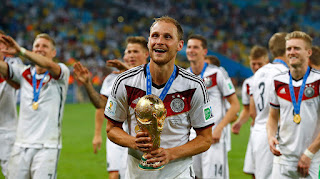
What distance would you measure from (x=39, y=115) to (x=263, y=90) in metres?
2.94

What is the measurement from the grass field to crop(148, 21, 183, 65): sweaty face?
524cm

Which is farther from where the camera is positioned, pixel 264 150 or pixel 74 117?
pixel 74 117

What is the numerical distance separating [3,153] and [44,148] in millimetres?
1621

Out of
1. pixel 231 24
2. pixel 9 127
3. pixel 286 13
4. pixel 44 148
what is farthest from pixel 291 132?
pixel 286 13

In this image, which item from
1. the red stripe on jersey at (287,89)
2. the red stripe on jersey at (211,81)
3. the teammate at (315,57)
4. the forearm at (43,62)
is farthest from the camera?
the red stripe on jersey at (211,81)

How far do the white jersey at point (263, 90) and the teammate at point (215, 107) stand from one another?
0.30 m

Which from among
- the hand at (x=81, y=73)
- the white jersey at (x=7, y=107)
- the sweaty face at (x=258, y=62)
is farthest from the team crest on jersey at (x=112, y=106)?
the sweaty face at (x=258, y=62)

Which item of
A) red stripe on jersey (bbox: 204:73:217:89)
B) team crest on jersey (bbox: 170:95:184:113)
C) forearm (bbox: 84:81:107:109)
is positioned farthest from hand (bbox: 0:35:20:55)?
red stripe on jersey (bbox: 204:73:217:89)

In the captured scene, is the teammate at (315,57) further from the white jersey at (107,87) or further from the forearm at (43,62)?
the forearm at (43,62)

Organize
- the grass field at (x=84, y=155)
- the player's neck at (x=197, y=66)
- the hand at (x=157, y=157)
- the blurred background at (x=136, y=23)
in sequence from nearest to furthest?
the hand at (x=157, y=157), the player's neck at (x=197, y=66), the grass field at (x=84, y=155), the blurred background at (x=136, y=23)

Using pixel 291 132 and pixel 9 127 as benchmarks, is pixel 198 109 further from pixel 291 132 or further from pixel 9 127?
pixel 9 127

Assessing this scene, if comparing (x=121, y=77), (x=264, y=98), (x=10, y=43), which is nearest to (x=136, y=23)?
(x=264, y=98)

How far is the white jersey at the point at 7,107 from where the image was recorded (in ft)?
19.7

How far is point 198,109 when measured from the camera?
3.17 metres
